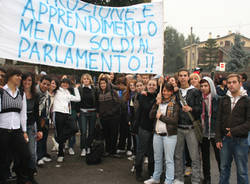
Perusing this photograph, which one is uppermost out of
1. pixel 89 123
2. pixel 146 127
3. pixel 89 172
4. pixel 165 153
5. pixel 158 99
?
pixel 158 99

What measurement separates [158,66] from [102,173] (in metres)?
2.55

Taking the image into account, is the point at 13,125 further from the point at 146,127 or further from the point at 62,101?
the point at 146,127

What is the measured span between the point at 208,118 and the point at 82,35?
290cm

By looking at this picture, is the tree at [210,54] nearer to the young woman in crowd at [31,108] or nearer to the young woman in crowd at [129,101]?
the young woman in crowd at [129,101]

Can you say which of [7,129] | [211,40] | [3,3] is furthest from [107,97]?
[211,40]

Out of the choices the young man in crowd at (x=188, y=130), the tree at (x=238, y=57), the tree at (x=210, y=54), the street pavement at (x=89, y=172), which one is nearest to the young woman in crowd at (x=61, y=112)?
the street pavement at (x=89, y=172)

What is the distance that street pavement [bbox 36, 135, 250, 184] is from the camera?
4828 mm

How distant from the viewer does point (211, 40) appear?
170ft

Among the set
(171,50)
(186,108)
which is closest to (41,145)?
(186,108)

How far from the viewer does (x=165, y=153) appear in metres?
4.50

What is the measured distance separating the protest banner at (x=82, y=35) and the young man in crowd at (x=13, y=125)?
0.50 metres

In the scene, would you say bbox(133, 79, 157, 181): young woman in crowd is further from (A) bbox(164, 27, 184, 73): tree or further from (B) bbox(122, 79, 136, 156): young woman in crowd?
(A) bbox(164, 27, 184, 73): tree

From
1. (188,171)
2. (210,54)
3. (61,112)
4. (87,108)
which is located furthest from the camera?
(210,54)

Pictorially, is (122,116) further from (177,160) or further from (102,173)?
(177,160)
